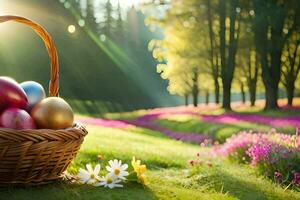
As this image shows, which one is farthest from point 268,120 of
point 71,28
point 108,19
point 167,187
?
point 108,19

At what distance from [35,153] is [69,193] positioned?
18.1 inches

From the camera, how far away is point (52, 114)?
186 inches

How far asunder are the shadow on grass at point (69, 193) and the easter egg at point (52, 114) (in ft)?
1.80

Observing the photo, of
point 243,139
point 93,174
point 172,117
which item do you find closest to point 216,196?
point 93,174

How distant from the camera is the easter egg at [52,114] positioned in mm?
4734

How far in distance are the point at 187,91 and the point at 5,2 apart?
20.0 meters

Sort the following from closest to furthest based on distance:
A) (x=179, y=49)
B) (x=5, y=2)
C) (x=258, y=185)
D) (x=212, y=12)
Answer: (x=258, y=185)
(x=212, y=12)
(x=179, y=49)
(x=5, y=2)

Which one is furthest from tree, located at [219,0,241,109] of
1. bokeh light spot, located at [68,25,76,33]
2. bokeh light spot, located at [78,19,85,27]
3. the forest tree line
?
bokeh light spot, located at [78,19,85,27]

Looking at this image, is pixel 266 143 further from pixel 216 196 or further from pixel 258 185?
pixel 216 196

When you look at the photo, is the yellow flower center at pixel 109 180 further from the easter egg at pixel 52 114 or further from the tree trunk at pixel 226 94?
the tree trunk at pixel 226 94

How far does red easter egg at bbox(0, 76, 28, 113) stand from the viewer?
480 centimetres

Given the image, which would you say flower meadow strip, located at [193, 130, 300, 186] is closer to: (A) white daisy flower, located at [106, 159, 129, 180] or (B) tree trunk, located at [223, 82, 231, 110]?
(A) white daisy flower, located at [106, 159, 129, 180]

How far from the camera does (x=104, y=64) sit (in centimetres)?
6894

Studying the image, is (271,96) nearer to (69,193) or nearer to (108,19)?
(69,193)
